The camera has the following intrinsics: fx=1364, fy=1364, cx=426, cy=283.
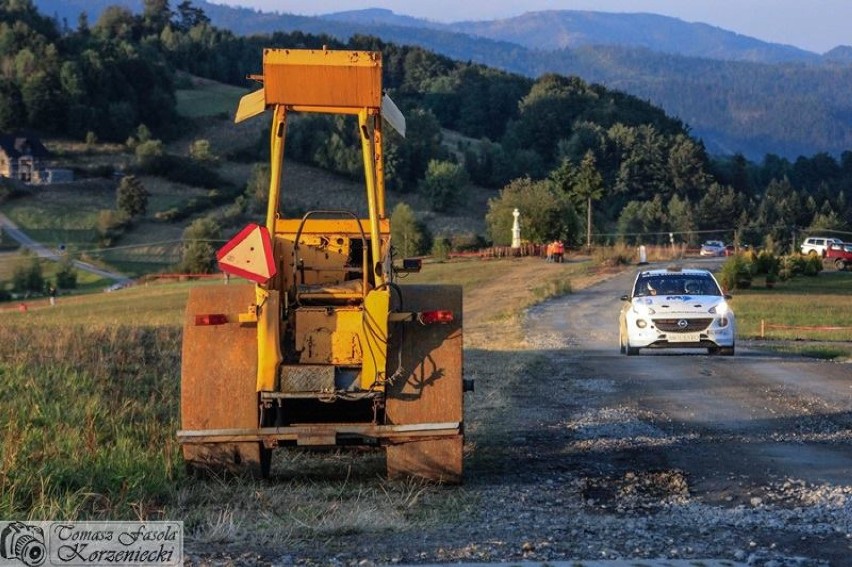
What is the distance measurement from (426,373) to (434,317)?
0.47 meters

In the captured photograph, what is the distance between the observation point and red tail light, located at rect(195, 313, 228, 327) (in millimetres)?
10859

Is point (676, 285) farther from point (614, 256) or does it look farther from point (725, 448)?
point (614, 256)

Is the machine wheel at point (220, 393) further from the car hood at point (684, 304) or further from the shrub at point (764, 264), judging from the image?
the shrub at point (764, 264)

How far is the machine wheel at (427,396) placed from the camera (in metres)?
10.8

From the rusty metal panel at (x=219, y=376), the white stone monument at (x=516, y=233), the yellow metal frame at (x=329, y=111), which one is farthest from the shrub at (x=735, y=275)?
the rusty metal panel at (x=219, y=376)

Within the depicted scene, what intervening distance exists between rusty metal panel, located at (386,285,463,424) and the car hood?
13066mm

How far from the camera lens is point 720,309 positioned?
2361 cm

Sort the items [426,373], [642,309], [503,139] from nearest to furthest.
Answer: [426,373]
[642,309]
[503,139]

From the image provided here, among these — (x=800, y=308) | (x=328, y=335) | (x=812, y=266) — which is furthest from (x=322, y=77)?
(x=812, y=266)

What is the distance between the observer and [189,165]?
10456 centimetres

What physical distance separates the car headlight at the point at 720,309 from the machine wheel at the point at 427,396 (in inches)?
524

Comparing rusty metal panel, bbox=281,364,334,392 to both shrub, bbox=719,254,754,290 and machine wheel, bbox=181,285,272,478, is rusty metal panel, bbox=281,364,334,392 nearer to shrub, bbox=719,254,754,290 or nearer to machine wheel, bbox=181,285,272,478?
machine wheel, bbox=181,285,272,478

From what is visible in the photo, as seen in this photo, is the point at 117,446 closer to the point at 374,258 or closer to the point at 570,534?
the point at 374,258

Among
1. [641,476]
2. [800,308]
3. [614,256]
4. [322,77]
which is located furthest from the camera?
[614,256]
